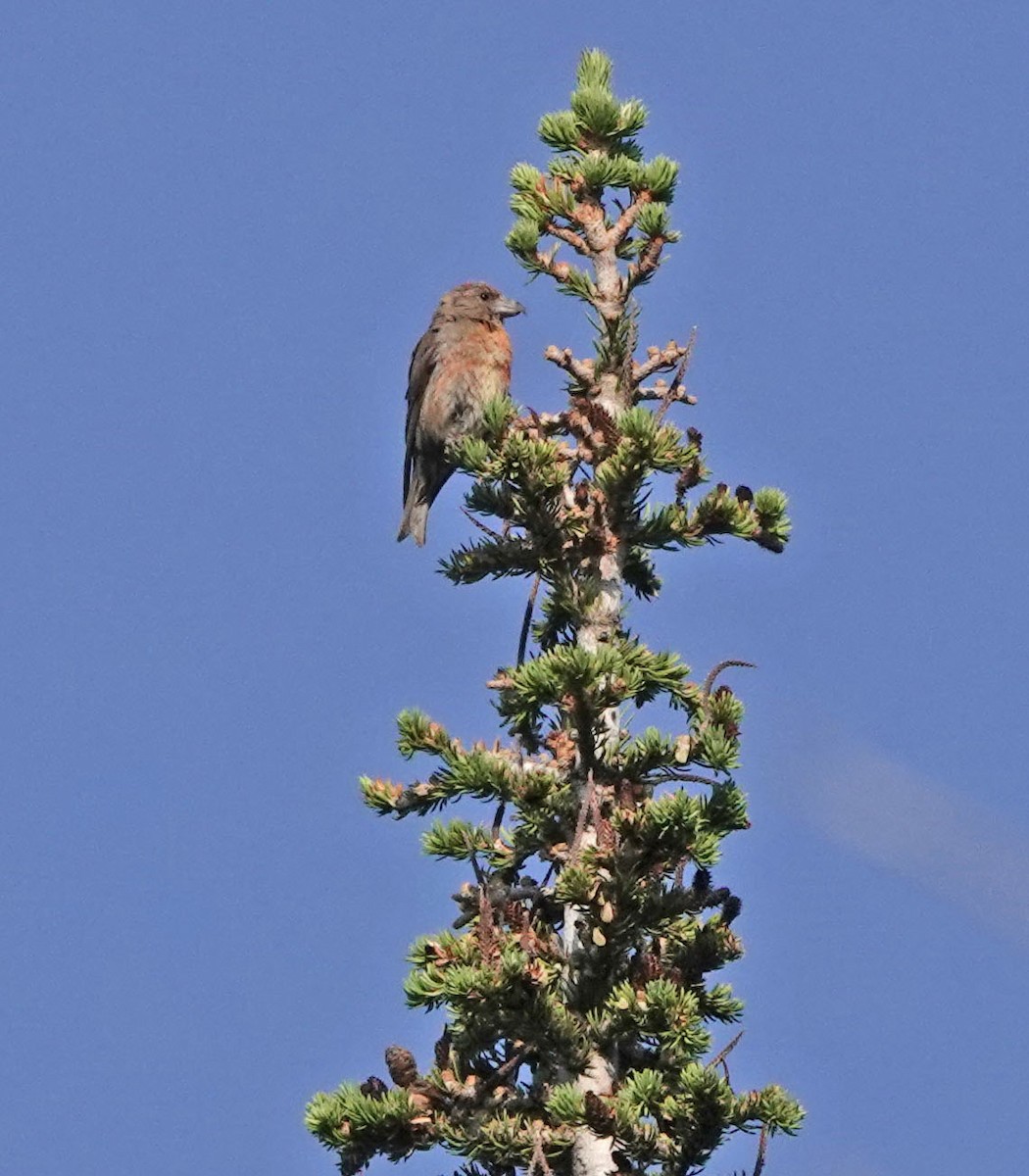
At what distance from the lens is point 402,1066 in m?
6.42

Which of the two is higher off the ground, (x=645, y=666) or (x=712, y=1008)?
(x=645, y=666)

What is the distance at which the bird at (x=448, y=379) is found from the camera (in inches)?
444

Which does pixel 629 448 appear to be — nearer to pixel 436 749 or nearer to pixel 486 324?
pixel 436 749

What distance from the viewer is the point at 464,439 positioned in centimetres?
721

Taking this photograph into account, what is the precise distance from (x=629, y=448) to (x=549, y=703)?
887 millimetres

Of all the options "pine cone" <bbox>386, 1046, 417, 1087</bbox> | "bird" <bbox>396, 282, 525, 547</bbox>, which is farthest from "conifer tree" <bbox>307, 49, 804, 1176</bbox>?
"bird" <bbox>396, 282, 525, 547</bbox>

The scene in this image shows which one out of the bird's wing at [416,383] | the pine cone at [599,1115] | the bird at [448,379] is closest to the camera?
the pine cone at [599,1115]

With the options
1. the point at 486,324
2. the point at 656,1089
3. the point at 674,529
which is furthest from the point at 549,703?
the point at 486,324

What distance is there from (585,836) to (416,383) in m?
5.25

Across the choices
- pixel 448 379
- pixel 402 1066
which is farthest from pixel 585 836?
pixel 448 379

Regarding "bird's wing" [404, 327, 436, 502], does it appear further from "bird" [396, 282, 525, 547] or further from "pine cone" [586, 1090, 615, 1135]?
"pine cone" [586, 1090, 615, 1135]

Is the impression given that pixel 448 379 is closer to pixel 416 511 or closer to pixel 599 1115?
pixel 416 511

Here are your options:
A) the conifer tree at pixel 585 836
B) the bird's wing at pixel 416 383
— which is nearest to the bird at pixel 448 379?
the bird's wing at pixel 416 383

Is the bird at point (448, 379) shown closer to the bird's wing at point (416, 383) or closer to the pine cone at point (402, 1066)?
the bird's wing at point (416, 383)
